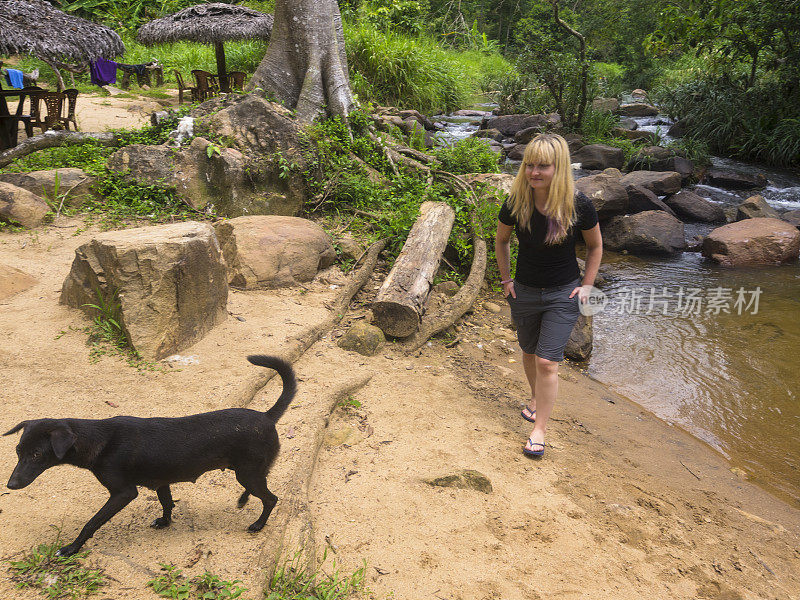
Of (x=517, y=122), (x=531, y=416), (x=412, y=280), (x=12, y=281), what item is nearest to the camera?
(x=531, y=416)

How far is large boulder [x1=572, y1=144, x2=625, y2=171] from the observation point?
478 inches

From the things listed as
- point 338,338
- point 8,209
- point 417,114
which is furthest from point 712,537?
point 417,114

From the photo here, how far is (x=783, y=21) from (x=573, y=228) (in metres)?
12.0

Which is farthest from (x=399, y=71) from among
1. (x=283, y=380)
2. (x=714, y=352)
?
(x=283, y=380)

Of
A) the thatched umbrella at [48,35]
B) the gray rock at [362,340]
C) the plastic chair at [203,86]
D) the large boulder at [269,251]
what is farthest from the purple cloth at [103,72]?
the gray rock at [362,340]

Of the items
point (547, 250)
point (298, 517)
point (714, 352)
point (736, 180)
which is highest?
point (547, 250)

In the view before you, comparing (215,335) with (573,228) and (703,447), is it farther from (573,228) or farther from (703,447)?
(703,447)

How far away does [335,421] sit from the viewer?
381 cm

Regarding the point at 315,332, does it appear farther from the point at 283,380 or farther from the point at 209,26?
the point at 209,26

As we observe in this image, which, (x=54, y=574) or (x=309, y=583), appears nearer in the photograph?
(x=54, y=574)

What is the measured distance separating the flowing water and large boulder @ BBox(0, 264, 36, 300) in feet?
17.1

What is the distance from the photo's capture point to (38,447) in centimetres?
215

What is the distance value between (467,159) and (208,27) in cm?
697

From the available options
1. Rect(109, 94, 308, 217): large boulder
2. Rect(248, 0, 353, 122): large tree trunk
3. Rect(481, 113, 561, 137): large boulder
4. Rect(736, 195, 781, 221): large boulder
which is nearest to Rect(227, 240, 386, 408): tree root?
Rect(109, 94, 308, 217): large boulder
